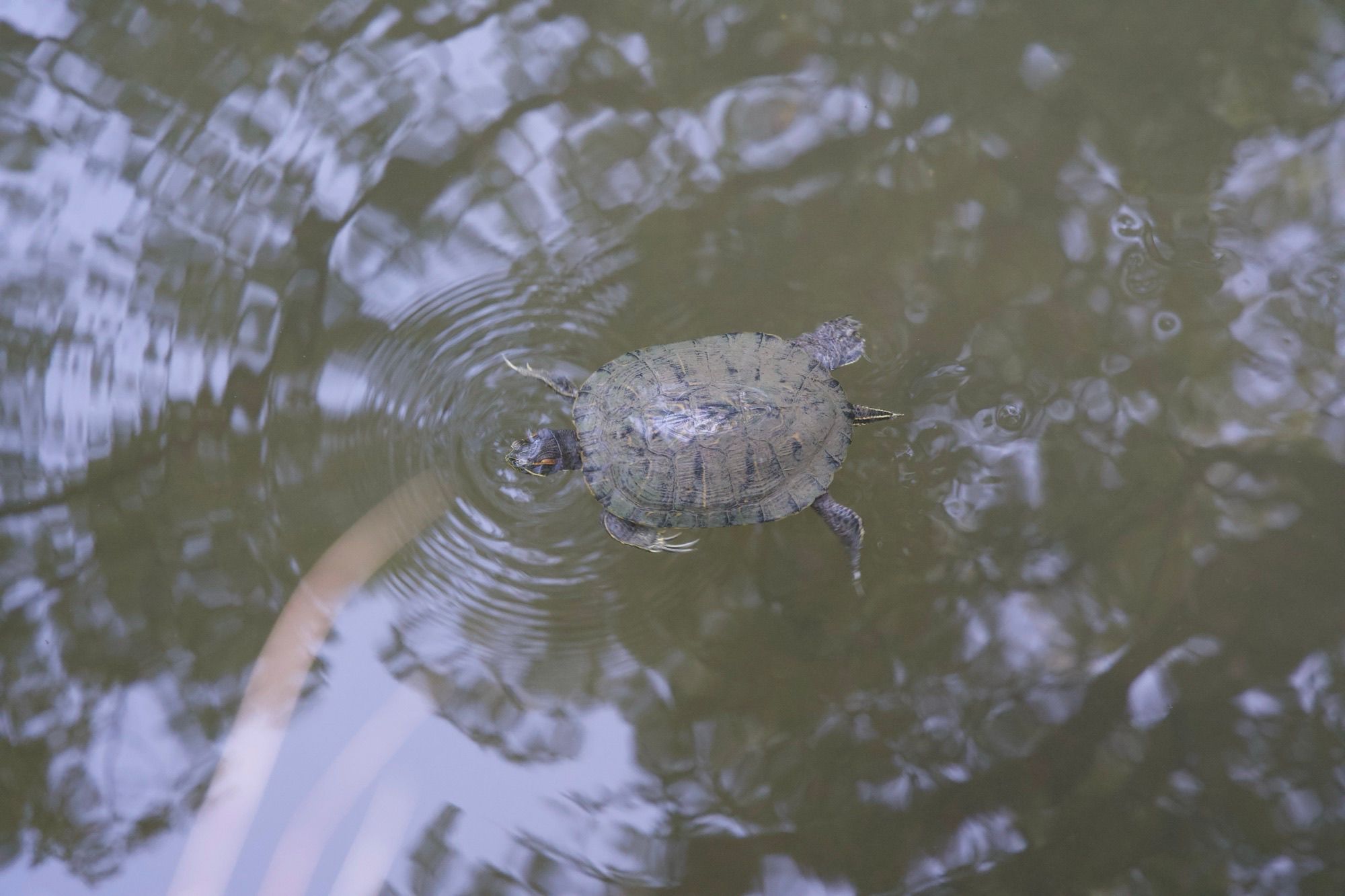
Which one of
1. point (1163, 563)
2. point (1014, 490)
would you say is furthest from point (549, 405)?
point (1163, 563)

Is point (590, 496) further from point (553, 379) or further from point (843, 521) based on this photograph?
point (843, 521)

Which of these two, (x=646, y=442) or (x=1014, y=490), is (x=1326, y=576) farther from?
(x=646, y=442)

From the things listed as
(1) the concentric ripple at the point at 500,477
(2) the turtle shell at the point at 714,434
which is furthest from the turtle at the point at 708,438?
(1) the concentric ripple at the point at 500,477

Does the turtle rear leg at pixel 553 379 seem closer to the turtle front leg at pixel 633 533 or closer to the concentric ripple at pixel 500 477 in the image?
the concentric ripple at pixel 500 477

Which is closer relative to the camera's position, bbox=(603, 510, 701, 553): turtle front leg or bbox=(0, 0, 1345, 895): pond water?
bbox=(0, 0, 1345, 895): pond water

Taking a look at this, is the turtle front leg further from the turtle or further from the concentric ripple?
the concentric ripple

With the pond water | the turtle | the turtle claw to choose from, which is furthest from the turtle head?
the turtle claw
